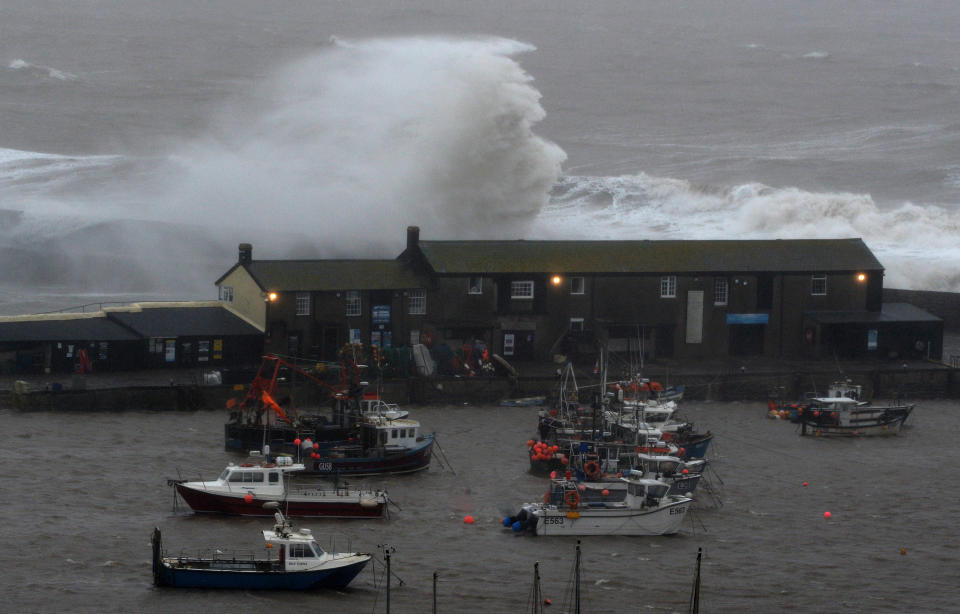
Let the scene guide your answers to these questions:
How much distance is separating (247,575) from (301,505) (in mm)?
5347

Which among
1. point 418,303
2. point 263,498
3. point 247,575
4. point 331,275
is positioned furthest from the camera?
point 418,303

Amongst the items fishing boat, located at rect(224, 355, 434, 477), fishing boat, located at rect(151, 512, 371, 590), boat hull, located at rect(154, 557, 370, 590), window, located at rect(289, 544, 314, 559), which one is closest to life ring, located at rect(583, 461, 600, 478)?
fishing boat, located at rect(224, 355, 434, 477)

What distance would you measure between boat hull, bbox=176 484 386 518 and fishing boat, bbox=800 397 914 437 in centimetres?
1470

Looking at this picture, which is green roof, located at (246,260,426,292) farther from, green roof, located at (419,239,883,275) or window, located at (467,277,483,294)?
window, located at (467,277,483,294)

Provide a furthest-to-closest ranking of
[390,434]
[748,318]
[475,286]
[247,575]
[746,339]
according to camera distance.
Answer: [746,339] → [748,318] → [475,286] → [390,434] → [247,575]

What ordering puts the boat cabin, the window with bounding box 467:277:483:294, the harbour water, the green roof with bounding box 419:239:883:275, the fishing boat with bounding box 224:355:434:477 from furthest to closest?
1. the green roof with bounding box 419:239:883:275
2. the window with bounding box 467:277:483:294
3. the boat cabin
4. the fishing boat with bounding box 224:355:434:477
5. the harbour water

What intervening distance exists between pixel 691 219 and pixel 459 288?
34.1 m

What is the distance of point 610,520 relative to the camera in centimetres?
3541

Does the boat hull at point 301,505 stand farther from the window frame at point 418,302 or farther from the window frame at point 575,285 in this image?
the window frame at point 575,285

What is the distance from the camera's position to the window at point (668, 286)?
172ft

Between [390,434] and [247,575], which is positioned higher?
[390,434]

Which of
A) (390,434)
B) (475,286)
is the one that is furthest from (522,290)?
(390,434)

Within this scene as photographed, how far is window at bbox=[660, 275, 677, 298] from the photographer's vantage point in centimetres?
5253

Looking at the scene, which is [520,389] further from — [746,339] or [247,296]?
[746,339]
